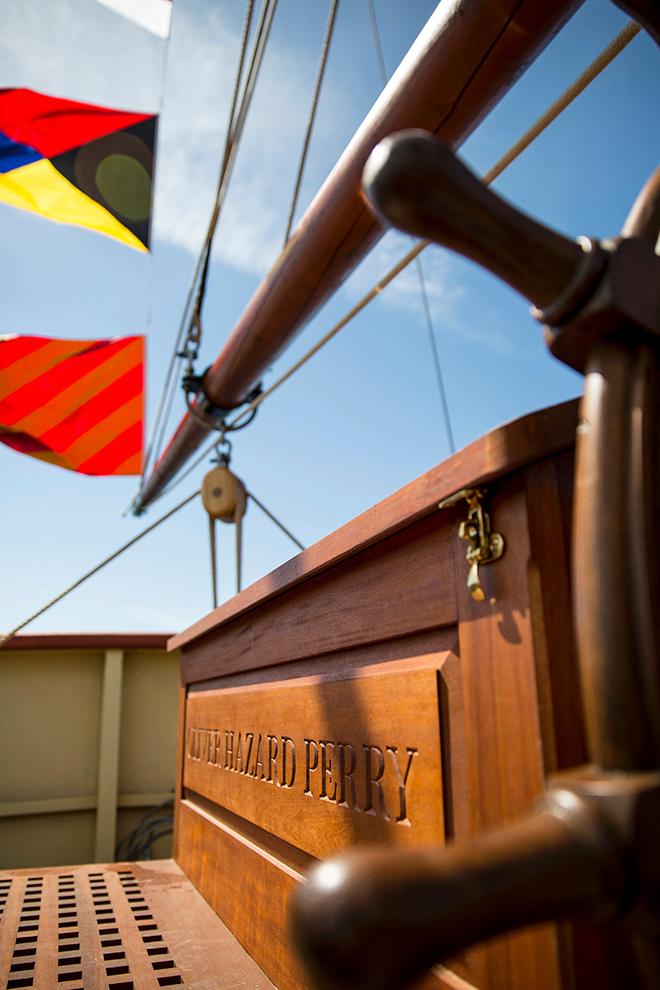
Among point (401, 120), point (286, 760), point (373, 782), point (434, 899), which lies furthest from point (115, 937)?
point (401, 120)

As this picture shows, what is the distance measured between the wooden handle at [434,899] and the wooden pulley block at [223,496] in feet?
7.14

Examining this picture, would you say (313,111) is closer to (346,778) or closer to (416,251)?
(416,251)

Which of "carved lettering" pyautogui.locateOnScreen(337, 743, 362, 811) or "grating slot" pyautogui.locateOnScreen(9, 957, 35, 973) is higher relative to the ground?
"carved lettering" pyautogui.locateOnScreen(337, 743, 362, 811)

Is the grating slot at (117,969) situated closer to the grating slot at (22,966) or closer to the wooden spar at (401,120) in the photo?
the grating slot at (22,966)

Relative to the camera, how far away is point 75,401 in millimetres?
3438

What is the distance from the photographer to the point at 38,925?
1271 mm

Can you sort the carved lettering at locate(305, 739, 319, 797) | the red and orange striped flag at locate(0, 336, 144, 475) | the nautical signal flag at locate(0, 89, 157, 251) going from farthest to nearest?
the red and orange striped flag at locate(0, 336, 144, 475) → the nautical signal flag at locate(0, 89, 157, 251) → the carved lettering at locate(305, 739, 319, 797)

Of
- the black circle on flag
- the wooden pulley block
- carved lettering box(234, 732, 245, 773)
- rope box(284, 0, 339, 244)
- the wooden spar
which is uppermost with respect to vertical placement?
the black circle on flag

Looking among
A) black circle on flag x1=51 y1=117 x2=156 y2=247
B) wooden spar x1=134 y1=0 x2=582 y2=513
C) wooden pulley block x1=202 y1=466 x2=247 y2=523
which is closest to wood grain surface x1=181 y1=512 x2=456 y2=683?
wooden spar x1=134 y1=0 x2=582 y2=513

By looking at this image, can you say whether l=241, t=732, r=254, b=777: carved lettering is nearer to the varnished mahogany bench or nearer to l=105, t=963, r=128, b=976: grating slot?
the varnished mahogany bench

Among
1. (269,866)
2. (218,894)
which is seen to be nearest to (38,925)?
(218,894)

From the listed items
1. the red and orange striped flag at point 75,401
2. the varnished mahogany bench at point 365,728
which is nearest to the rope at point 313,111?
the varnished mahogany bench at point 365,728

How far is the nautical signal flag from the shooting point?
2.60 m

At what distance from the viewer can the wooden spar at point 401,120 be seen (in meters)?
0.94
